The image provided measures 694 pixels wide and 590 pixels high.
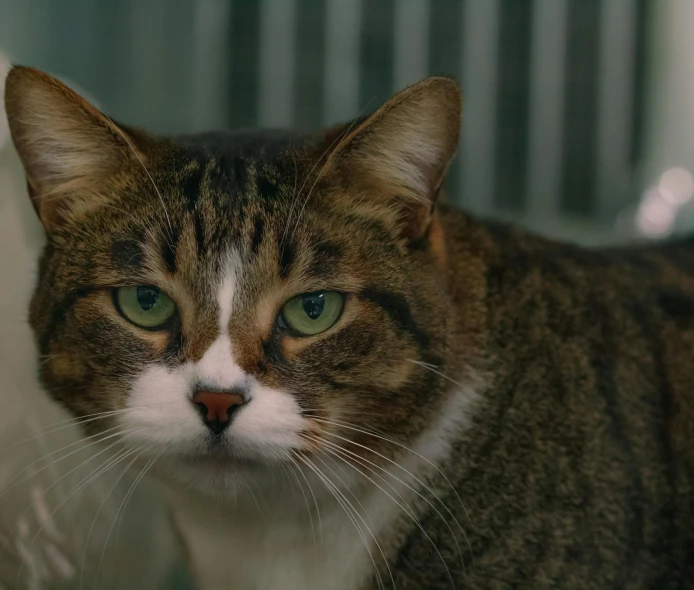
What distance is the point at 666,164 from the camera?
2078 millimetres

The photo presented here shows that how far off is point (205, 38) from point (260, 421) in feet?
4.00

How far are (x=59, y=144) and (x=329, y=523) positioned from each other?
0.69 metres

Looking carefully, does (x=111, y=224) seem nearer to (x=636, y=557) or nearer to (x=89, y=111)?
(x=89, y=111)

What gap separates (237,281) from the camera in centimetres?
102

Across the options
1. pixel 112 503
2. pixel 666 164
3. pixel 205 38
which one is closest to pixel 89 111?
pixel 112 503

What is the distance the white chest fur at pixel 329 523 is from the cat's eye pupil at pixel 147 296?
1.05 feet

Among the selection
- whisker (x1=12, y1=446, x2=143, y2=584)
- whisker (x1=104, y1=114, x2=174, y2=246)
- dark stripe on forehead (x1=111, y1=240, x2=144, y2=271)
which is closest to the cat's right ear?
whisker (x1=104, y1=114, x2=174, y2=246)

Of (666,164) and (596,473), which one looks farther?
(666,164)

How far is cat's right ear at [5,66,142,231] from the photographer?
107 centimetres

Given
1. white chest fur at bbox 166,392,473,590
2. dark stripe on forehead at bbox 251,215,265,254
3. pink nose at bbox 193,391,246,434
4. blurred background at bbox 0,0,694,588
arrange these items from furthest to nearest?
blurred background at bbox 0,0,694,588 < white chest fur at bbox 166,392,473,590 < dark stripe on forehead at bbox 251,215,265,254 < pink nose at bbox 193,391,246,434

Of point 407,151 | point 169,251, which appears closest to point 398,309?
point 407,151

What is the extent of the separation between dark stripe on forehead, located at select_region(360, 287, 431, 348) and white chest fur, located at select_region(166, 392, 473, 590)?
0.12 m

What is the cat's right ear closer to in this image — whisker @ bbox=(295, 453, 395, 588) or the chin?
the chin

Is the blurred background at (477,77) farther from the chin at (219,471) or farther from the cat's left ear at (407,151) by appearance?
the chin at (219,471)
